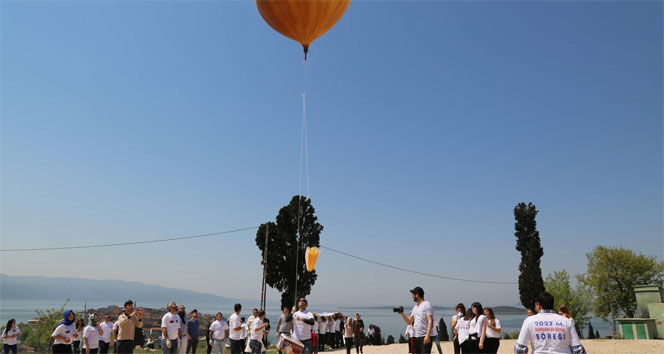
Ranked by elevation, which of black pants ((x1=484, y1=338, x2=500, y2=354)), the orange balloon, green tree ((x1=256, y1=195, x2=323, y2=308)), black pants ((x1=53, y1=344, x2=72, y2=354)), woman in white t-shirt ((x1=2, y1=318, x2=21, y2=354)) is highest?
the orange balloon

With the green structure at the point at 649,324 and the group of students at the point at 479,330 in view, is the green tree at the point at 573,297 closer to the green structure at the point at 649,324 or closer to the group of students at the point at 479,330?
the green structure at the point at 649,324

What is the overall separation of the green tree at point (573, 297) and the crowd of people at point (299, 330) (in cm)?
5738

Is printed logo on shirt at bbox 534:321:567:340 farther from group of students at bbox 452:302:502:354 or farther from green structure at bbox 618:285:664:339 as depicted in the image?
green structure at bbox 618:285:664:339

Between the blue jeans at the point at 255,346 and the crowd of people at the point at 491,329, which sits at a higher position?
the crowd of people at the point at 491,329

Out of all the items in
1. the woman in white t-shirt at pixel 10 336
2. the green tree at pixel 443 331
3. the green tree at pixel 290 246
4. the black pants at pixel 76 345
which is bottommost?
the green tree at pixel 443 331

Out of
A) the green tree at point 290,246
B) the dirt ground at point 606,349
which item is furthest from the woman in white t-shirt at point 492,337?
the green tree at point 290,246

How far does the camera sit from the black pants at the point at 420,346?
8262 millimetres

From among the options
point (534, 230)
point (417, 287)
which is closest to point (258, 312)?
point (417, 287)

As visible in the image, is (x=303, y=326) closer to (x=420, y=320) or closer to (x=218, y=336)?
(x=420, y=320)

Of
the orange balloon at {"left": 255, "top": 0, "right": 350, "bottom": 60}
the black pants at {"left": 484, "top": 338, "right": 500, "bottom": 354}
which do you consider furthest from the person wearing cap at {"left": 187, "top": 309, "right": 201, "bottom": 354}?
the orange balloon at {"left": 255, "top": 0, "right": 350, "bottom": 60}

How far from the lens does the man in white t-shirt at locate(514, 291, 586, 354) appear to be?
5.14m

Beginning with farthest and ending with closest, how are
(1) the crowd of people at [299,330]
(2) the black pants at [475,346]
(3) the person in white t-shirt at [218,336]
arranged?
(3) the person in white t-shirt at [218,336] → (2) the black pants at [475,346] → (1) the crowd of people at [299,330]

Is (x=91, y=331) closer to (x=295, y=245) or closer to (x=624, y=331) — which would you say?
(x=295, y=245)

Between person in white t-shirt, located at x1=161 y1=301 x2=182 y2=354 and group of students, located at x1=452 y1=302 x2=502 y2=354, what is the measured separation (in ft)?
26.8
